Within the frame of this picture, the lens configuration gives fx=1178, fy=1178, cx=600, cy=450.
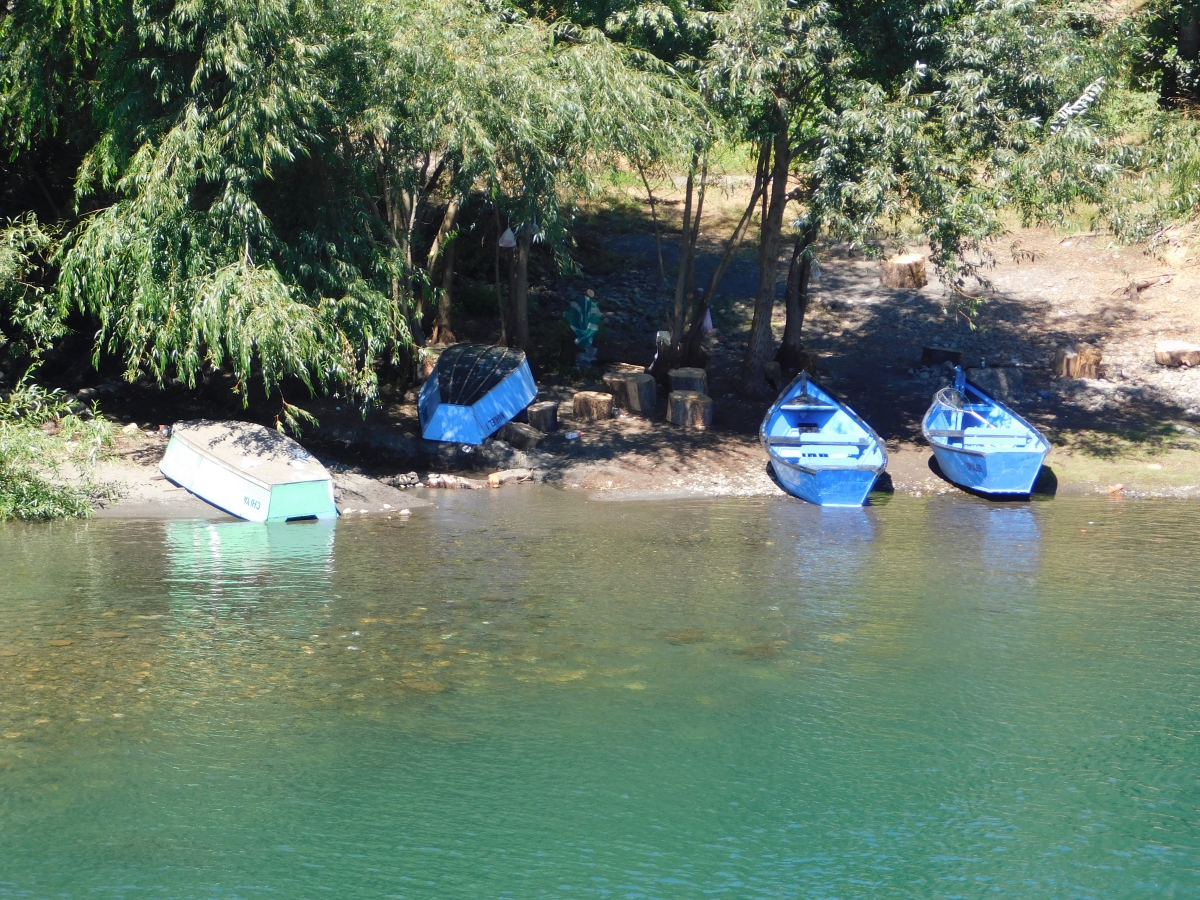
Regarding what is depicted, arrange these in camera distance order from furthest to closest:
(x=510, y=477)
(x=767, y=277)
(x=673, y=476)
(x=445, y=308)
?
(x=445, y=308) < (x=767, y=277) < (x=673, y=476) < (x=510, y=477)

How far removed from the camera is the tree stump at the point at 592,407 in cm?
1869

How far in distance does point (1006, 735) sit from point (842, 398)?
12.0 meters

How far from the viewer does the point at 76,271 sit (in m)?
14.7

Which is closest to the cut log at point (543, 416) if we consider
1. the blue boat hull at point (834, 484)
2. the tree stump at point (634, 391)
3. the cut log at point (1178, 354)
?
the tree stump at point (634, 391)

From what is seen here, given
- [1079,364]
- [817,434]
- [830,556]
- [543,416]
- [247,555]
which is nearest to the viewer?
[247,555]

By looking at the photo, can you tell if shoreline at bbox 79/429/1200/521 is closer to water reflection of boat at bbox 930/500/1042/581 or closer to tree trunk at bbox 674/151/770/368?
water reflection of boat at bbox 930/500/1042/581

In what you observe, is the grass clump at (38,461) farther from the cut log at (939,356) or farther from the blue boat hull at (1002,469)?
the cut log at (939,356)

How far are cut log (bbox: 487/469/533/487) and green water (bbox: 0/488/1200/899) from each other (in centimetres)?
274

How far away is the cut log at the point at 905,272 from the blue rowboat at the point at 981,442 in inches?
261

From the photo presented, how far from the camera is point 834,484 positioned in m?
15.7

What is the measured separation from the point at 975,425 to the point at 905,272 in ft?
24.8

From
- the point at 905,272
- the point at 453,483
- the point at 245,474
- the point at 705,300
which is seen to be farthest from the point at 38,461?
the point at 905,272

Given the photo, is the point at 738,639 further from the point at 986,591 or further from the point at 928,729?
the point at 986,591

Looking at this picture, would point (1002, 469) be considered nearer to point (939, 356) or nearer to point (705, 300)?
point (939, 356)
